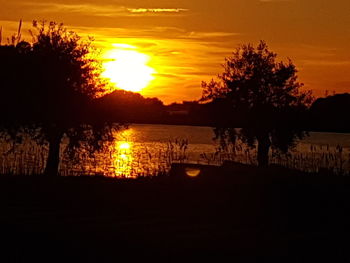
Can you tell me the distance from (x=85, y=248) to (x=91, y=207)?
19.8 ft

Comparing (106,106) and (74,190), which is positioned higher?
(106,106)

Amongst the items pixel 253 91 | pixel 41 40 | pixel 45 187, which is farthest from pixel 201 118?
pixel 45 187

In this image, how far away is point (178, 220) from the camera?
17078mm

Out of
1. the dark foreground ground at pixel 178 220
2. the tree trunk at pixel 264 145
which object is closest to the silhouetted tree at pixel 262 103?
the tree trunk at pixel 264 145

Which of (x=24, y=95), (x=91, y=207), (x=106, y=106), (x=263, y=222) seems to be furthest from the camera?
(x=106, y=106)

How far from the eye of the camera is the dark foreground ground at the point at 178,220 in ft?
42.9

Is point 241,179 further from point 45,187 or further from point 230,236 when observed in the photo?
point 230,236

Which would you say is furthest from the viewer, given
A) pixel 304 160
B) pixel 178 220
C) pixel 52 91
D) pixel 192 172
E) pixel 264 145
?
pixel 264 145

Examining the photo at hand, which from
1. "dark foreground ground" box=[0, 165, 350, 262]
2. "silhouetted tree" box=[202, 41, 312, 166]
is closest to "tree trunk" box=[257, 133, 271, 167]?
"silhouetted tree" box=[202, 41, 312, 166]

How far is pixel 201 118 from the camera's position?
48.9m

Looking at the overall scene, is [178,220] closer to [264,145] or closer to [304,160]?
[304,160]

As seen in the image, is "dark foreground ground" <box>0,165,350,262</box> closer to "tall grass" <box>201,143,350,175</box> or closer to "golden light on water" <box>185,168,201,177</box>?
"golden light on water" <box>185,168,201,177</box>

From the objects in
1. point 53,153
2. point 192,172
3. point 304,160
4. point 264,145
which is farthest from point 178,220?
point 264,145

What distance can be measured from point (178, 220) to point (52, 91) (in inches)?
868
